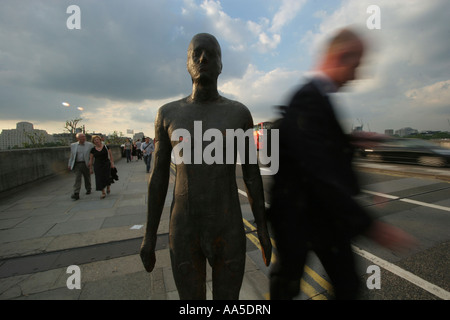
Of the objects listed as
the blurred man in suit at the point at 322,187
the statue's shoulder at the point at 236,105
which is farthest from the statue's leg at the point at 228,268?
the statue's shoulder at the point at 236,105

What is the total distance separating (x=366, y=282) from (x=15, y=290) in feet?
13.6

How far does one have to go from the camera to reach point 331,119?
1387 mm

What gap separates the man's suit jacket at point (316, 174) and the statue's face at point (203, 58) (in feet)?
1.89

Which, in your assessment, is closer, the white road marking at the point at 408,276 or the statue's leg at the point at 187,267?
the statue's leg at the point at 187,267

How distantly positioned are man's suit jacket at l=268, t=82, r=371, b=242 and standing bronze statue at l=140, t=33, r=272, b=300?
253 millimetres

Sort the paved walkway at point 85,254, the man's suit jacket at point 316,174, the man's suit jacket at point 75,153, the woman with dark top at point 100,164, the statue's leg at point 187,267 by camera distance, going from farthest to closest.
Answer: the woman with dark top at point 100,164
the man's suit jacket at point 75,153
the paved walkway at point 85,254
the man's suit jacket at point 316,174
the statue's leg at point 187,267

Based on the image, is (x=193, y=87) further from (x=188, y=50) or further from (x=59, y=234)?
(x=59, y=234)

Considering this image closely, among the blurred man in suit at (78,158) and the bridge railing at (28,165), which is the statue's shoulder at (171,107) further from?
the bridge railing at (28,165)

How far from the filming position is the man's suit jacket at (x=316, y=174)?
1.36 meters

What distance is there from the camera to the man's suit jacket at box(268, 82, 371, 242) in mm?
1362

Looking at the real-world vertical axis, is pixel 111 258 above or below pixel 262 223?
below

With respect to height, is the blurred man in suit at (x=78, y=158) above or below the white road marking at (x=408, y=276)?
above
